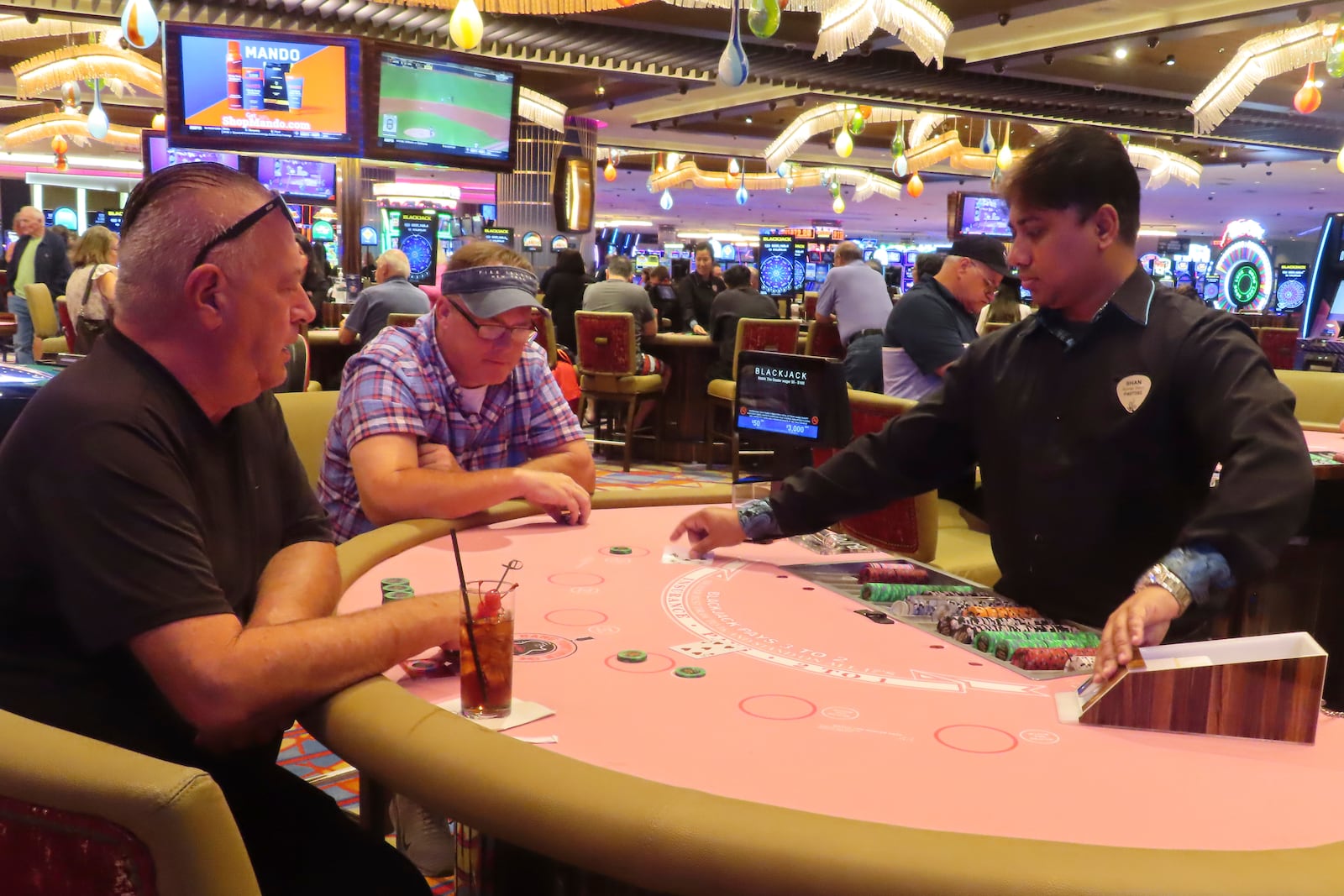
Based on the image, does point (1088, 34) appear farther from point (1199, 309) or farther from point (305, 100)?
point (1199, 309)

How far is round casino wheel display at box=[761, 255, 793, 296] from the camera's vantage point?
1366cm

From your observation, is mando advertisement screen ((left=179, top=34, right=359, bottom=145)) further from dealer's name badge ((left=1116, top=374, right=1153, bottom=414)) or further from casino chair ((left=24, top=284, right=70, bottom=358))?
dealer's name badge ((left=1116, top=374, right=1153, bottom=414))

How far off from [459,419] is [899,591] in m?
1.15

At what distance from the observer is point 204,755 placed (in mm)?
1348

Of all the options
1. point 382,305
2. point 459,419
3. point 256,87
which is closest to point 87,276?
point 382,305

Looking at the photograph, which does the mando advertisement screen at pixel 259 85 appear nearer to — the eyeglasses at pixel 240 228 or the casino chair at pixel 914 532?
the casino chair at pixel 914 532

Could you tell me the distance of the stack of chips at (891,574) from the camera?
5.62 ft

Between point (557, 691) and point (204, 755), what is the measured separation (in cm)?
46

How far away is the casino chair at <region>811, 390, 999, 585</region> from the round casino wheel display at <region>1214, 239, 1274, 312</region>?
752 centimetres

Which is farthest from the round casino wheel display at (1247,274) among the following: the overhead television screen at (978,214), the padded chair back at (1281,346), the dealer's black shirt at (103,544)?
the dealer's black shirt at (103,544)

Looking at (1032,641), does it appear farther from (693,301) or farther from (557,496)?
(693,301)

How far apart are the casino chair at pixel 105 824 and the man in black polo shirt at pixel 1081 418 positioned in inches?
44.7

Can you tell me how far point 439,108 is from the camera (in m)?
6.14

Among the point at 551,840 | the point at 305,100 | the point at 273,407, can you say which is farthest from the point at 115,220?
the point at 551,840
